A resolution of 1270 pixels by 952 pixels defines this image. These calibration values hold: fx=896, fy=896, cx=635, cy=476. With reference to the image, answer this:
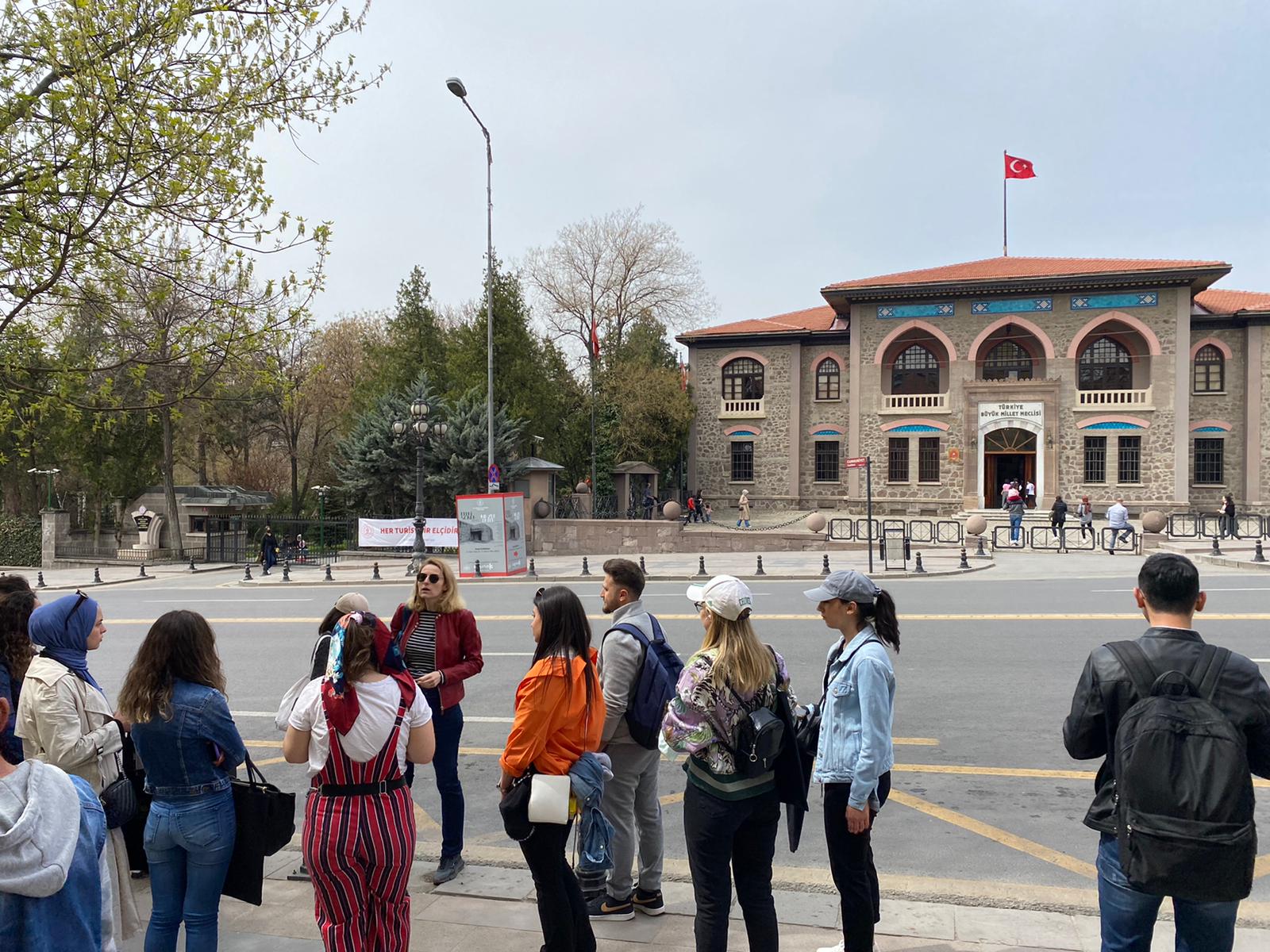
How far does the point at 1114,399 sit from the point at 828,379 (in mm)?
12643

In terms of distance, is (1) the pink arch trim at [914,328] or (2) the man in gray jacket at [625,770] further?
(1) the pink arch trim at [914,328]

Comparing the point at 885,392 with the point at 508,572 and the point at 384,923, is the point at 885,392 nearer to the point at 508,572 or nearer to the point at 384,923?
the point at 508,572

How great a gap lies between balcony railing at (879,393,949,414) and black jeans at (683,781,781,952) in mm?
39790

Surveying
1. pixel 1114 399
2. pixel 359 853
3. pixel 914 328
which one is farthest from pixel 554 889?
pixel 1114 399

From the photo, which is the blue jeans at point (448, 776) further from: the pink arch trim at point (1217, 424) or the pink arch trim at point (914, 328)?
the pink arch trim at point (1217, 424)

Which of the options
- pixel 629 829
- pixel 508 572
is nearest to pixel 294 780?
pixel 629 829

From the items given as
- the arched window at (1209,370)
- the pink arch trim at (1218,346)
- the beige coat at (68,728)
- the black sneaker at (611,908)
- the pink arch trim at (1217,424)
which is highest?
the pink arch trim at (1218,346)

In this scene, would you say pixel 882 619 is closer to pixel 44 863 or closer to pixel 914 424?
pixel 44 863

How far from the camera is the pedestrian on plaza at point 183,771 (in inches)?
143

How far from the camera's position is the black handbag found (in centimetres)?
379

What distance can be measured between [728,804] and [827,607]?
3.29 feet

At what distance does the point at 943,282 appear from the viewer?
40.0 m

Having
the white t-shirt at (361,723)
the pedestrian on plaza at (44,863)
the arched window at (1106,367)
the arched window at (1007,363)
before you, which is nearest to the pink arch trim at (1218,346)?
the arched window at (1106,367)

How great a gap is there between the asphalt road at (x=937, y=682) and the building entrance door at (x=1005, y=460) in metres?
20.3
